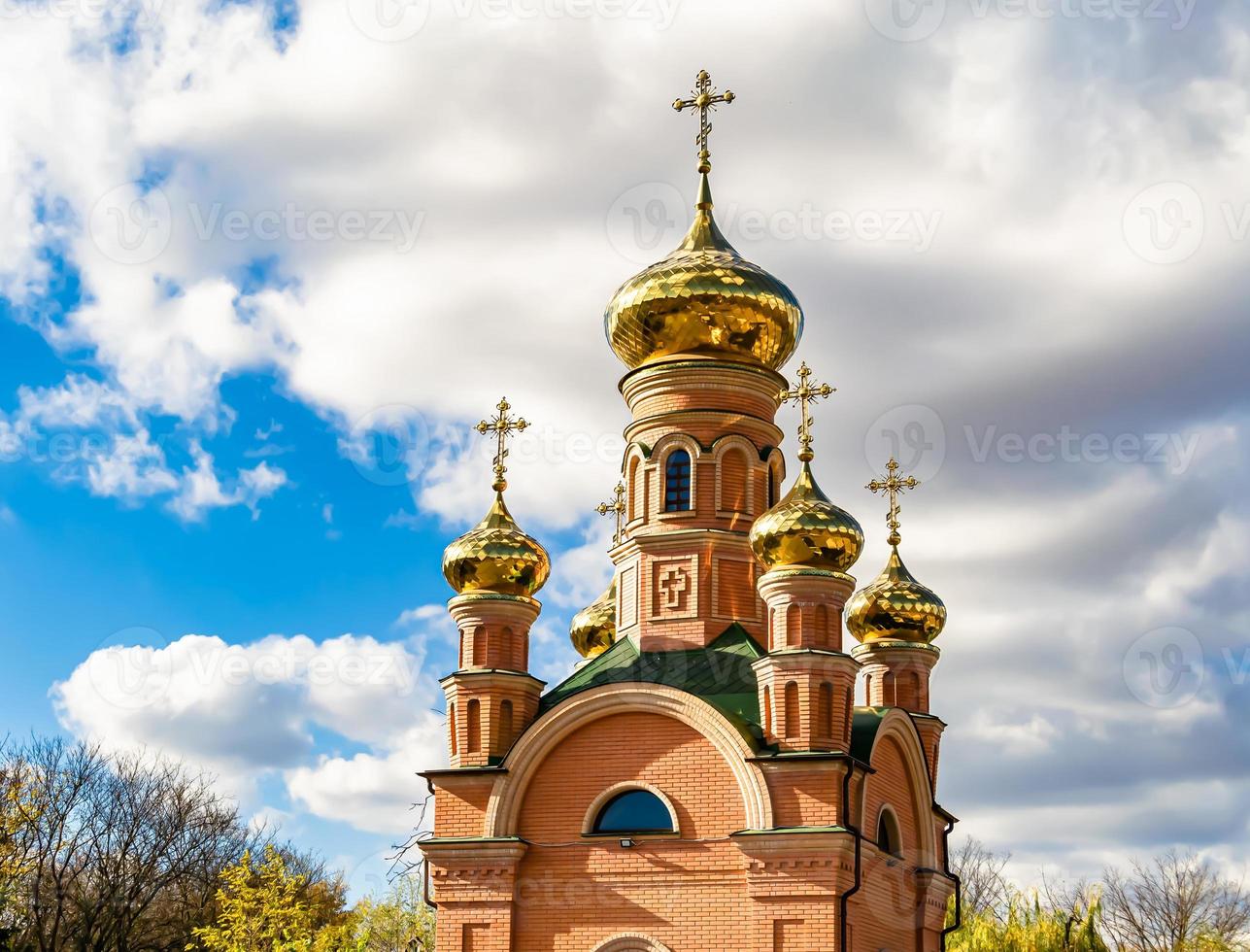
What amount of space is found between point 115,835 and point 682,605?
62.5ft

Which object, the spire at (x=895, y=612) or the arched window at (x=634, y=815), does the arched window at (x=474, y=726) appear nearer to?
the arched window at (x=634, y=815)

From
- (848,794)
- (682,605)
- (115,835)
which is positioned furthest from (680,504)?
(115,835)

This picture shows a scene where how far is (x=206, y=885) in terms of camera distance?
35719 millimetres

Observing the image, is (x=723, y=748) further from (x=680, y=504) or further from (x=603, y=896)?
(x=680, y=504)

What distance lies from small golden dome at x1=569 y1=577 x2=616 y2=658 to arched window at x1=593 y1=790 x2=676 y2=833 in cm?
634

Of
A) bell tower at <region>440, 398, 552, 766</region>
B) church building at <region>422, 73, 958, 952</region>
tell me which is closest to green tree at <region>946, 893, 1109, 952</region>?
church building at <region>422, 73, 958, 952</region>

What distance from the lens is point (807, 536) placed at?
18.1 meters

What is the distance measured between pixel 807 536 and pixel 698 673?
2.15 meters

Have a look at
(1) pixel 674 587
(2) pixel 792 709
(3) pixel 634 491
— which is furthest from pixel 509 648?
(2) pixel 792 709

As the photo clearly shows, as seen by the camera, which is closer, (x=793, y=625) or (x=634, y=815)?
(x=793, y=625)

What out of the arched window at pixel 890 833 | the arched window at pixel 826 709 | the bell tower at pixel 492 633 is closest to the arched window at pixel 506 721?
the bell tower at pixel 492 633

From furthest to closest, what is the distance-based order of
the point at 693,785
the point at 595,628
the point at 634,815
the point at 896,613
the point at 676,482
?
the point at 595,628 < the point at 896,613 < the point at 676,482 < the point at 634,815 < the point at 693,785

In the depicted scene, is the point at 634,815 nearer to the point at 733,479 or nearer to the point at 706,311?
the point at 733,479

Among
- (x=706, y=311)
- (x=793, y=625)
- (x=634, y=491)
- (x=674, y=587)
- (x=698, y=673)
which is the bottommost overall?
(x=698, y=673)
